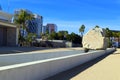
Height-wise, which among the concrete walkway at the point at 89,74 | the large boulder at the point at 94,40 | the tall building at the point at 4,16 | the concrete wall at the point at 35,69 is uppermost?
the tall building at the point at 4,16

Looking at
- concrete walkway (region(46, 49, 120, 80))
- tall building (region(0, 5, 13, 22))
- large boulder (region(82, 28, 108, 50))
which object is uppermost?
tall building (region(0, 5, 13, 22))

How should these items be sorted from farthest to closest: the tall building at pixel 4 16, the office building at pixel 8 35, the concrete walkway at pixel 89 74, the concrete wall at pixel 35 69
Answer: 1. the tall building at pixel 4 16
2. the office building at pixel 8 35
3. the concrete walkway at pixel 89 74
4. the concrete wall at pixel 35 69

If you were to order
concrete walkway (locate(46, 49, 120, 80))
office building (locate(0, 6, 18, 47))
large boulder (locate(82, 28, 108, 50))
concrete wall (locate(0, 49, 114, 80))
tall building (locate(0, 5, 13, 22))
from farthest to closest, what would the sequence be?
1. tall building (locate(0, 5, 13, 22))
2. office building (locate(0, 6, 18, 47))
3. large boulder (locate(82, 28, 108, 50))
4. concrete walkway (locate(46, 49, 120, 80))
5. concrete wall (locate(0, 49, 114, 80))

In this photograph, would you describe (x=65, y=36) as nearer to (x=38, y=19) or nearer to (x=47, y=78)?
(x=38, y=19)

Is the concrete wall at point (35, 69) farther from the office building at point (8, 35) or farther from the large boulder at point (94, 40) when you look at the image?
the office building at point (8, 35)

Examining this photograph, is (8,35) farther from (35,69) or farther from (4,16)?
(35,69)

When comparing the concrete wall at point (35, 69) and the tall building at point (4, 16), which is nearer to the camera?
the concrete wall at point (35, 69)

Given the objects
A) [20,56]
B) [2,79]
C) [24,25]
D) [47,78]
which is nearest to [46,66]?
[47,78]

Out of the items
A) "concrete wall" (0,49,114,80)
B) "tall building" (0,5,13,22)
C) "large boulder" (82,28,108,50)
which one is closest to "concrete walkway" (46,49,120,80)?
"concrete wall" (0,49,114,80)

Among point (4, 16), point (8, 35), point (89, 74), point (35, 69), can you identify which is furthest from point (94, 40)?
point (35, 69)

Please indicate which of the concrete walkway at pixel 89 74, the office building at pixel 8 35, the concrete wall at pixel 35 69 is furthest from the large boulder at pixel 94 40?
the concrete wall at pixel 35 69

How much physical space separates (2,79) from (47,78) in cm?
411

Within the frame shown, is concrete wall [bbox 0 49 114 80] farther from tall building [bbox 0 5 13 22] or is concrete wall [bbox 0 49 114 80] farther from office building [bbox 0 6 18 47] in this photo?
tall building [bbox 0 5 13 22]

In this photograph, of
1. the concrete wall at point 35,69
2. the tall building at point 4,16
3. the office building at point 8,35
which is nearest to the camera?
the concrete wall at point 35,69
